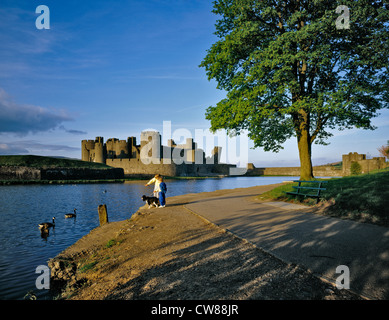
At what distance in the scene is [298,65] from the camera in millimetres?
15805

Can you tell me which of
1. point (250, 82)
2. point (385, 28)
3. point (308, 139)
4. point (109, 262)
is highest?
point (385, 28)

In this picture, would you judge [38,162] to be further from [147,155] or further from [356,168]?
[356,168]

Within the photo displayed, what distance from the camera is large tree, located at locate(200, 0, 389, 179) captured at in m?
13.3

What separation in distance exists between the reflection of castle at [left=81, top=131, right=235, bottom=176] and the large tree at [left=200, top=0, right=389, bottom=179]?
64.3 meters

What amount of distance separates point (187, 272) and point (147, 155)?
79.0m

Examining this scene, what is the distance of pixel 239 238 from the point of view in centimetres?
646

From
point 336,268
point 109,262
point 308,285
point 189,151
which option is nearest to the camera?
point 308,285

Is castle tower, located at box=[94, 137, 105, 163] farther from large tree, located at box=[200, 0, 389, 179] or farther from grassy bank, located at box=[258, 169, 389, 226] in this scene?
grassy bank, located at box=[258, 169, 389, 226]

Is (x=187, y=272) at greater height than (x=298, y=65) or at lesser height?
lesser

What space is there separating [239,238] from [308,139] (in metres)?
11.8

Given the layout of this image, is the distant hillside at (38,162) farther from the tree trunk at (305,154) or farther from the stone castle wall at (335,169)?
the tree trunk at (305,154)

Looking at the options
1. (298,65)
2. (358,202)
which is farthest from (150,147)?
(358,202)
